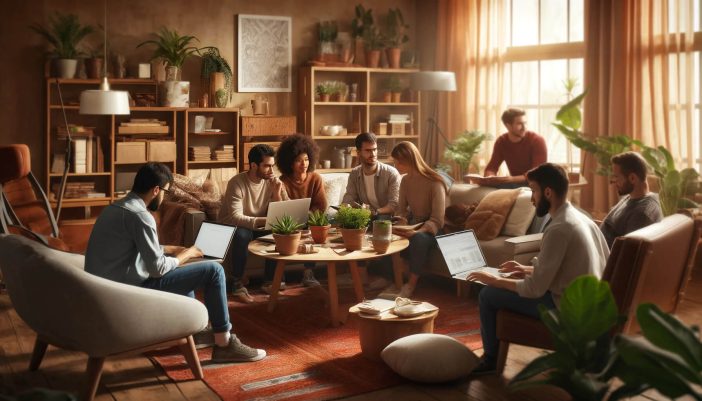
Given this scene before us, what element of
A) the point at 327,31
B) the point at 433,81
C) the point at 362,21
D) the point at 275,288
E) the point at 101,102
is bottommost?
the point at 275,288

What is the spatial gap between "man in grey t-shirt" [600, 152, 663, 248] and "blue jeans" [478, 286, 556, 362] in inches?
42.6

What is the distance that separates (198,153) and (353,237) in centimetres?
358

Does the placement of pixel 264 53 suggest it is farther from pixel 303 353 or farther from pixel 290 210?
pixel 303 353

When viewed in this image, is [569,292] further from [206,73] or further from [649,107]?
[206,73]

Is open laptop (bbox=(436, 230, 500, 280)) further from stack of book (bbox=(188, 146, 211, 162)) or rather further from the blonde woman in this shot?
stack of book (bbox=(188, 146, 211, 162))

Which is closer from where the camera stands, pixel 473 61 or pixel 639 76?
pixel 639 76

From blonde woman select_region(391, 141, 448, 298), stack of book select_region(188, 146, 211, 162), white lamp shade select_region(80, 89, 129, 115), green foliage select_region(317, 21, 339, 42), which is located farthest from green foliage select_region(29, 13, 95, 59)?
blonde woman select_region(391, 141, 448, 298)

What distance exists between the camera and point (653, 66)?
7.09m

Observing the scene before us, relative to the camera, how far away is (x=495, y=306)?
168 inches

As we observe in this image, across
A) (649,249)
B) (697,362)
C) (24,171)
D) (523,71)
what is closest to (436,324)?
(649,249)

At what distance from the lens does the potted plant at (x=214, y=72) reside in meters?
8.57

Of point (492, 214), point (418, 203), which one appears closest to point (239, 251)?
point (418, 203)

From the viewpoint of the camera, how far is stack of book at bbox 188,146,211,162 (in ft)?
28.0

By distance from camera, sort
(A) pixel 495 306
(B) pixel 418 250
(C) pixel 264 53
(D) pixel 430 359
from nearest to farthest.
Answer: (D) pixel 430 359 < (A) pixel 495 306 < (B) pixel 418 250 < (C) pixel 264 53
